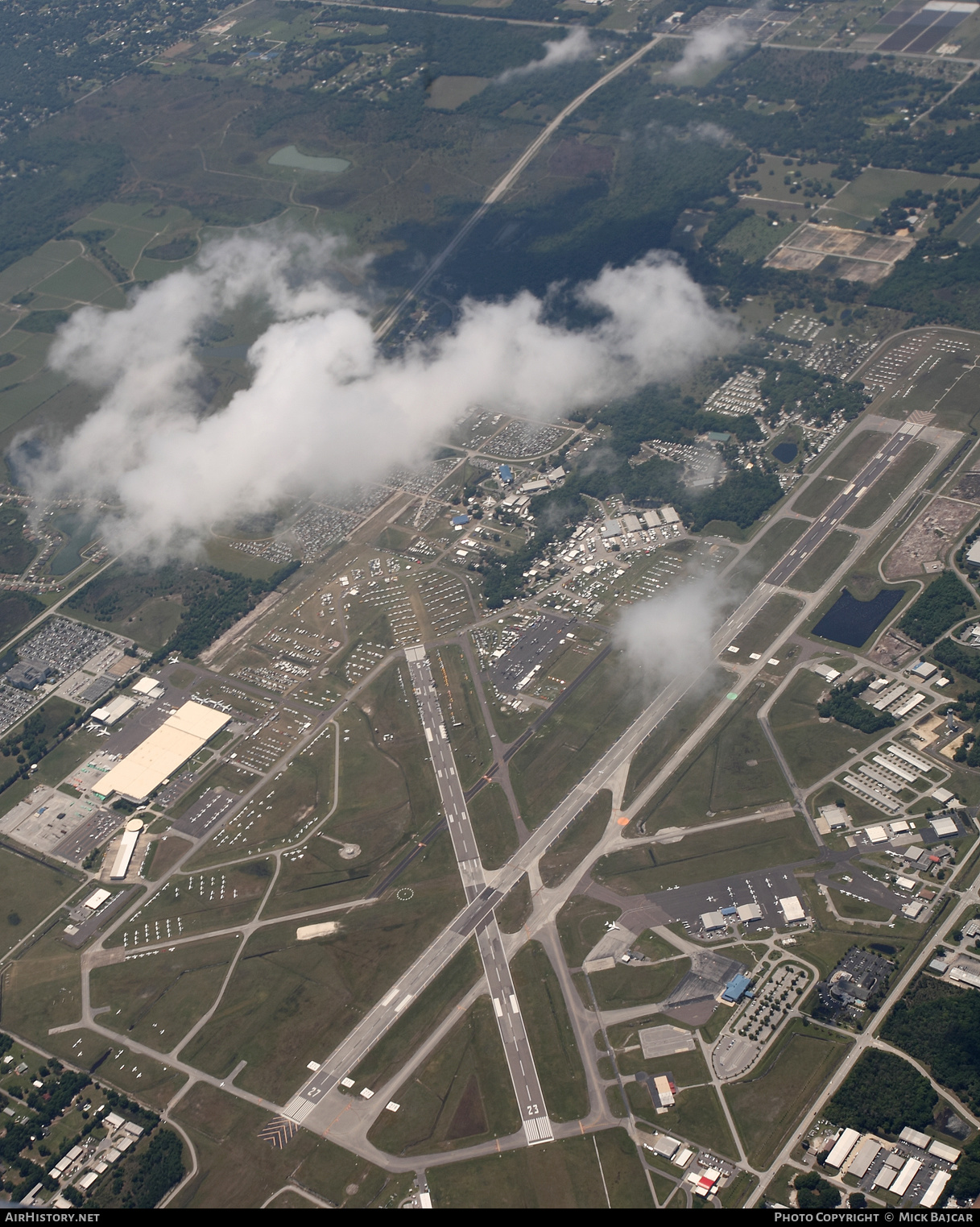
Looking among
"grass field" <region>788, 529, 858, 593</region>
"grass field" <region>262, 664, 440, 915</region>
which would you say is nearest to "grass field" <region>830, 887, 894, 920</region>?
"grass field" <region>262, 664, 440, 915</region>

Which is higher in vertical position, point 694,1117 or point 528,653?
point 528,653

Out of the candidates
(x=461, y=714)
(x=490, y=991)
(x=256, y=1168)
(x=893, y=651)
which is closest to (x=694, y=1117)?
(x=490, y=991)

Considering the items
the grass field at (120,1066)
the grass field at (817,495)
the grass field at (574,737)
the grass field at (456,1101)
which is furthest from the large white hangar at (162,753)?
the grass field at (817,495)

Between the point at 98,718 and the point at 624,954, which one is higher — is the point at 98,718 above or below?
above

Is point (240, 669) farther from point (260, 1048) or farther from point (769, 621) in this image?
point (769, 621)

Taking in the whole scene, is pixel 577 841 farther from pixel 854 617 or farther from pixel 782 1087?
pixel 854 617
